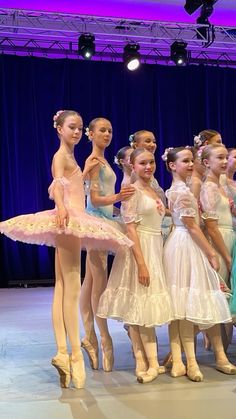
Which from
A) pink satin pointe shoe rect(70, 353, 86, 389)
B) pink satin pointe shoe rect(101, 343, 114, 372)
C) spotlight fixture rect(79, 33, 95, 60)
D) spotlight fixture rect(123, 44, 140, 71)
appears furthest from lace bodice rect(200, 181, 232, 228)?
spotlight fixture rect(123, 44, 140, 71)

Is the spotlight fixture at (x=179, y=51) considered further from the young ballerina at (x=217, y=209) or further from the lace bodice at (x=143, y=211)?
the lace bodice at (x=143, y=211)

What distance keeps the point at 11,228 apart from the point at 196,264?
958mm

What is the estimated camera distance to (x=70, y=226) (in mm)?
2822

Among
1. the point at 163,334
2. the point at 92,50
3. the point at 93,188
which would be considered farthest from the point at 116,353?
the point at 92,50

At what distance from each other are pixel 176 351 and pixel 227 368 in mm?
277

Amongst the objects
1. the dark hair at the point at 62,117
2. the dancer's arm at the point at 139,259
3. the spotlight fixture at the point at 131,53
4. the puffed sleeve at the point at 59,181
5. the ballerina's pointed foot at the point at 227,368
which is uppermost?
the spotlight fixture at the point at 131,53

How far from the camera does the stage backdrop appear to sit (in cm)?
765

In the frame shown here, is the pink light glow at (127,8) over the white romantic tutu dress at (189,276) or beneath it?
over

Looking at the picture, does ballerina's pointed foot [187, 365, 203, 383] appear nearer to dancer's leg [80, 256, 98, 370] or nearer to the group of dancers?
the group of dancers

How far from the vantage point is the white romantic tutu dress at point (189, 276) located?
9.89 feet

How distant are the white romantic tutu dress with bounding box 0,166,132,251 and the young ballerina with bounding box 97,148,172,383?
5.7 inches

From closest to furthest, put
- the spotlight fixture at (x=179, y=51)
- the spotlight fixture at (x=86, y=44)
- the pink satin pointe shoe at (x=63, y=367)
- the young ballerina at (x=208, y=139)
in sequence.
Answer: the pink satin pointe shoe at (x=63, y=367), the young ballerina at (x=208, y=139), the spotlight fixture at (x=86, y=44), the spotlight fixture at (x=179, y=51)

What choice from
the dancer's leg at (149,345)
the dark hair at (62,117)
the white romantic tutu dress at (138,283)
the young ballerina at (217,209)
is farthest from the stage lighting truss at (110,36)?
the dancer's leg at (149,345)

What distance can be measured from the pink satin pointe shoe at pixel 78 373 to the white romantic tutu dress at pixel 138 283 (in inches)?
10.4
